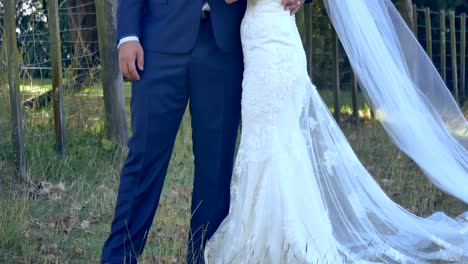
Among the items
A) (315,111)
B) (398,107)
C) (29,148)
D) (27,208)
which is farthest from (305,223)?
(29,148)

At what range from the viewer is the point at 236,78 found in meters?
4.68

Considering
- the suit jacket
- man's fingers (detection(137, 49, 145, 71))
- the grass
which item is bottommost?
the grass

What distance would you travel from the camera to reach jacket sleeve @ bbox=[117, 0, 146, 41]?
14.8 ft

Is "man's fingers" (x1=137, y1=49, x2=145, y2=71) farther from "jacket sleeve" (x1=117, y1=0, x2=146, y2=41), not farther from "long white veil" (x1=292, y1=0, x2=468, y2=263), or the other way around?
"long white veil" (x1=292, y1=0, x2=468, y2=263)

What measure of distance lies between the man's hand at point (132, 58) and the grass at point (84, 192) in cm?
95

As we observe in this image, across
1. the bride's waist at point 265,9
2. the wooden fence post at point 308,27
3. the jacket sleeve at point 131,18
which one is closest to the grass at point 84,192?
the jacket sleeve at point 131,18

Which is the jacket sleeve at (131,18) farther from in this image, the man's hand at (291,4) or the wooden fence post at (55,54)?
the wooden fence post at (55,54)

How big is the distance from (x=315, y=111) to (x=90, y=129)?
346 cm

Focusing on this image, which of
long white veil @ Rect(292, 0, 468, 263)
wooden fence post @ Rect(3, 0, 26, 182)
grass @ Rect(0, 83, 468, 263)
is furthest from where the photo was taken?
wooden fence post @ Rect(3, 0, 26, 182)

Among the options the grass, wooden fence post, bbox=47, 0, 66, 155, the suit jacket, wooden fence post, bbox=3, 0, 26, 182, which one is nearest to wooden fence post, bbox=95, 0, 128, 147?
the grass

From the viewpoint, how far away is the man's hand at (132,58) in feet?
14.6

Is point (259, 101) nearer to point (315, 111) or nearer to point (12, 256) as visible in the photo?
point (315, 111)

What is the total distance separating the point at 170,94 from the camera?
4516 mm

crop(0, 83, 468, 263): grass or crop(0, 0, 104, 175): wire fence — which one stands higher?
crop(0, 0, 104, 175): wire fence
